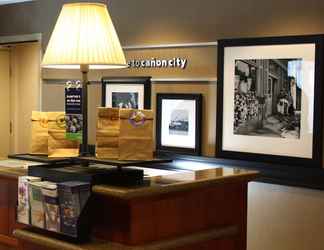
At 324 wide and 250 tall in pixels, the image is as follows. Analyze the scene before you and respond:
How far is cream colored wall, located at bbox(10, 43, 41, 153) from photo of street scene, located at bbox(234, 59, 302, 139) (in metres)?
2.79

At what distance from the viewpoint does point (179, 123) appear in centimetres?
489

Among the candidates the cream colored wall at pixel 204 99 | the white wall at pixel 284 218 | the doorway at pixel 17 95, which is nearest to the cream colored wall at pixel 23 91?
the doorway at pixel 17 95

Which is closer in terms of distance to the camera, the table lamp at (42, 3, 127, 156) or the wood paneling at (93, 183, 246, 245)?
the wood paneling at (93, 183, 246, 245)

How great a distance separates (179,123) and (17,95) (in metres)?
2.71

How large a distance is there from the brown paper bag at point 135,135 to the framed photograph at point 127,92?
2566 mm

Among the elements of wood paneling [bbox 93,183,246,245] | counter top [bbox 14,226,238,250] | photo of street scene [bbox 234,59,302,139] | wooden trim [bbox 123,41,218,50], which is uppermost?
wooden trim [bbox 123,41,218,50]

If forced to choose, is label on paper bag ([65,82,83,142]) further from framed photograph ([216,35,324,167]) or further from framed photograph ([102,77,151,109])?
framed photograph ([102,77,151,109])

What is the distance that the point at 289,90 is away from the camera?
416cm

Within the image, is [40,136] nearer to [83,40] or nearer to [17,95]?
[83,40]

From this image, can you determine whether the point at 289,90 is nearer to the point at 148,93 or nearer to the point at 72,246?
the point at 148,93

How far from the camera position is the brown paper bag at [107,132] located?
2512 millimetres

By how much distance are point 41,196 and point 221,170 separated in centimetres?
101

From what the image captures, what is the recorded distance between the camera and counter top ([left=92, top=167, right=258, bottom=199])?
2305 millimetres

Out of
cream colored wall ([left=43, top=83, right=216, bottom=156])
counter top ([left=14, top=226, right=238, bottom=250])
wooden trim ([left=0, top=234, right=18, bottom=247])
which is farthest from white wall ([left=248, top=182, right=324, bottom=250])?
wooden trim ([left=0, top=234, right=18, bottom=247])
